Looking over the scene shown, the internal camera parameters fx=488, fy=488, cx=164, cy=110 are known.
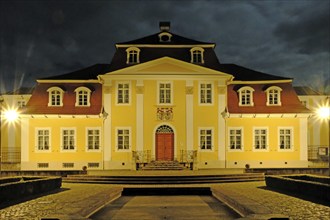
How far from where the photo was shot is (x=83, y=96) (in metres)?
35.4

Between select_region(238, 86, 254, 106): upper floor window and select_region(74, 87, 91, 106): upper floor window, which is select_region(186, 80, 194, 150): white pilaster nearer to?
select_region(238, 86, 254, 106): upper floor window

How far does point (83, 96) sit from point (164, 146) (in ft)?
22.9

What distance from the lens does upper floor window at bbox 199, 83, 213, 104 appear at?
34.5 meters

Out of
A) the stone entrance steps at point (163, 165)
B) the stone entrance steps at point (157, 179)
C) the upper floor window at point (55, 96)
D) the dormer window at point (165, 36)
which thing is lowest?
A: the stone entrance steps at point (157, 179)

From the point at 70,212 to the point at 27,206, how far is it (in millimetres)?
3749

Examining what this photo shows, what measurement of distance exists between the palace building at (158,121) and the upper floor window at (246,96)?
10 cm

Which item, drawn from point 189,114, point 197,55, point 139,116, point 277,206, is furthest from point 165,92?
point 277,206

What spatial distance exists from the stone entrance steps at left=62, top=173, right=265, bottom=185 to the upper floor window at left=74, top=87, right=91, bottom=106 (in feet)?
31.8

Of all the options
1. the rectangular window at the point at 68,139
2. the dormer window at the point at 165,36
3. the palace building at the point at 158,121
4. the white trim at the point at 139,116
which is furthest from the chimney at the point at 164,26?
the rectangular window at the point at 68,139

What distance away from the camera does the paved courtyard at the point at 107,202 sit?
12.4m

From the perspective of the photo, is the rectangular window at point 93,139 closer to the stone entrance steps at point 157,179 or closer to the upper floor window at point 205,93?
the upper floor window at point 205,93

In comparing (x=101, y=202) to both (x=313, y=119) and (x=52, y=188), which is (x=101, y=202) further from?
(x=313, y=119)

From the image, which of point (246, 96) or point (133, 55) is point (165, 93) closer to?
point (133, 55)

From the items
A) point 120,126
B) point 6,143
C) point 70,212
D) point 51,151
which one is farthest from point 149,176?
point 6,143
